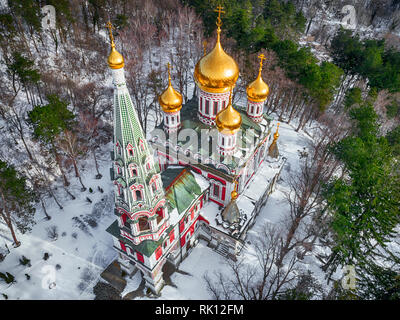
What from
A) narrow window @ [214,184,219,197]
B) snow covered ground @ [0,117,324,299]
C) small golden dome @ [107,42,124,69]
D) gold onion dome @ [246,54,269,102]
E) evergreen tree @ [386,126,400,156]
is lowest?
snow covered ground @ [0,117,324,299]

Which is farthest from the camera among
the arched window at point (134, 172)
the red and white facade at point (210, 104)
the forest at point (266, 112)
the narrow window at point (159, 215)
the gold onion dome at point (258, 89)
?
the gold onion dome at point (258, 89)

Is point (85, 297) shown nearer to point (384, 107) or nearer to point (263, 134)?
point (263, 134)

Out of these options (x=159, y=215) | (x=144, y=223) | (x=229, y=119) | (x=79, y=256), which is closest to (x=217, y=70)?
(x=229, y=119)

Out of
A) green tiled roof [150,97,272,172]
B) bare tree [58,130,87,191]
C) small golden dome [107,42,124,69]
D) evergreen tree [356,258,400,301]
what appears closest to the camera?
small golden dome [107,42,124,69]

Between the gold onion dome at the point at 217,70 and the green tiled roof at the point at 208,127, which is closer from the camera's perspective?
the gold onion dome at the point at 217,70

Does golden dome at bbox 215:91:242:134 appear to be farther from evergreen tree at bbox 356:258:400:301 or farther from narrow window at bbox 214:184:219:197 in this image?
evergreen tree at bbox 356:258:400:301

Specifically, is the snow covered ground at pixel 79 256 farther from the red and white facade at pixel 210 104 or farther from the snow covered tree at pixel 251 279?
the red and white facade at pixel 210 104

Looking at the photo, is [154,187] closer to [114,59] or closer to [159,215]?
[159,215]

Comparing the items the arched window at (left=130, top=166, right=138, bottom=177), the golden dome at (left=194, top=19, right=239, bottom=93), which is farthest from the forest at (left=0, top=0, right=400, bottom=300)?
the golden dome at (left=194, top=19, right=239, bottom=93)

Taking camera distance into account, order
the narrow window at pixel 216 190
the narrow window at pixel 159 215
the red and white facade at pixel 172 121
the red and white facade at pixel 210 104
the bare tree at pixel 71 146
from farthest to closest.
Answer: the bare tree at pixel 71 146 → the narrow window at pixel 216 190 → the red and white facade at pixel 172 121 → the red and white facade at pixel 210 104 → the narrow window at pixel 159 215

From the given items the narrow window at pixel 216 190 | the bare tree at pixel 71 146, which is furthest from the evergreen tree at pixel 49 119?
the narrow window at pixel 216 190
